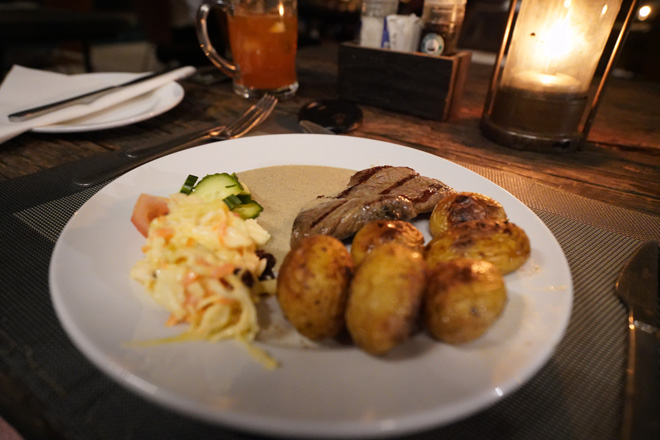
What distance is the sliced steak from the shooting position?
4.33 ft

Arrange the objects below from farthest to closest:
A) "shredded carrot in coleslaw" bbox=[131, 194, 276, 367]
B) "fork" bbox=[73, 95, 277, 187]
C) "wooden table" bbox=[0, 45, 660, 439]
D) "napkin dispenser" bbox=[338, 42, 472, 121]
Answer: "napkin dispenser" bbox=[338, 42, 472, 121] → "wooden table" bbox=[0, 45, 660, 439] → "fork" bbox=[73, 95, 277, 187] → "shredded carrot in coleslaw" bbox=[131, 194, 276, 367]

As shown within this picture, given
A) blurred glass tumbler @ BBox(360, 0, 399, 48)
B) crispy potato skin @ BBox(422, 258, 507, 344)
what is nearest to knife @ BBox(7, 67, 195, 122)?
blurred glass tumbler @ BBox(360, 0, 399, 48)

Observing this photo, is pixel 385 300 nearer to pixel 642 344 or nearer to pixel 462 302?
pixel 462 302

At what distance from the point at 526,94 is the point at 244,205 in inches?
63.3

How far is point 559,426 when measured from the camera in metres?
0.81

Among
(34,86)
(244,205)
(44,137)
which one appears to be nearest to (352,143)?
(244,205)

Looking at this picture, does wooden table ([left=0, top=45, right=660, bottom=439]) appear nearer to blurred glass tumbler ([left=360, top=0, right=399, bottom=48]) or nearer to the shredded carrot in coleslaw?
blurred glass tumbler ([left=360, top=0, right=399, bottom=48])

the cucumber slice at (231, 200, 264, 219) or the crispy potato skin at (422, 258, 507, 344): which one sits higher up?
the crispy potato skin at (422, 258, 507, 344)

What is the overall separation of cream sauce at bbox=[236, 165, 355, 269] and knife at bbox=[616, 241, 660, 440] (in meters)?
0.98

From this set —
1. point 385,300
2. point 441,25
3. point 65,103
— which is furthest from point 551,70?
point 65,103

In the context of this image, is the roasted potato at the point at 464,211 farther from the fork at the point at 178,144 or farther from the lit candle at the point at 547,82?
the fork at the point at 178,144

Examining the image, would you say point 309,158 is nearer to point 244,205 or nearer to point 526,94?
point 244,205

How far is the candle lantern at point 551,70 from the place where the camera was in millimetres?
1861

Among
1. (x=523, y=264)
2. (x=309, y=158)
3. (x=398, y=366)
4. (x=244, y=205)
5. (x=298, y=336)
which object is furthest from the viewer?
(x=309, y=158)
